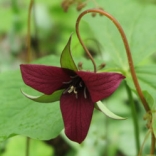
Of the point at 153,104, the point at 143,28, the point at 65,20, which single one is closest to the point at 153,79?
the point at 153,104

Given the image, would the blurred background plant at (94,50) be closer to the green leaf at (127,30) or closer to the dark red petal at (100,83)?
the green leaf at (127,30)

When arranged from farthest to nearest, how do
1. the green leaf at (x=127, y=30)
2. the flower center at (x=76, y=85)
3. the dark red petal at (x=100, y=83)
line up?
the green leaf at (x=127, y=30), the flower center at (x=76, y=85), the dark red petal at (x=100, y=83)

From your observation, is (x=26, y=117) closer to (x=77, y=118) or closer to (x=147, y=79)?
(x=77, y=118)

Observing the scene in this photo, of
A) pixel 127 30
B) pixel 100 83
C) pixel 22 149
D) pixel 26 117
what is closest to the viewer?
pixel 100 83

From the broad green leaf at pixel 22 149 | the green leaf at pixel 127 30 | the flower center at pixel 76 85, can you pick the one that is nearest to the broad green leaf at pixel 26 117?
the flower center at pixel 76 85

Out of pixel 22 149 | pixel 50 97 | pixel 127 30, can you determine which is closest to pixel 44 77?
pixel 50 97

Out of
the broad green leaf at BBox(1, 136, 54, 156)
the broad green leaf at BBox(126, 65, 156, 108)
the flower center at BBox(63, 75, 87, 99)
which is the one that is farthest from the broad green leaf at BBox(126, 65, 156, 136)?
the broad green leaf at BBox(1, 136, 54, 156)

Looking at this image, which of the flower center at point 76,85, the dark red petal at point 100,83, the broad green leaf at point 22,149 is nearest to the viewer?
the dark red petal at point 100,83

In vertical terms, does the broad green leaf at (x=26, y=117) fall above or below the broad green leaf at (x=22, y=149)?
above
